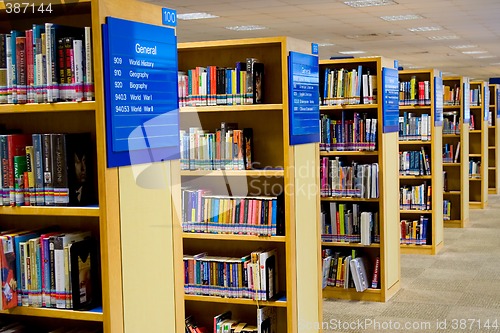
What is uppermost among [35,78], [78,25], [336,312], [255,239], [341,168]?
[78,25]

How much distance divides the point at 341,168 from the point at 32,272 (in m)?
4.41

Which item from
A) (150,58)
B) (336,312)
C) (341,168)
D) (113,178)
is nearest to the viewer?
(113,178)

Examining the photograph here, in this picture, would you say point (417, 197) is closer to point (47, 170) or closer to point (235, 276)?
point (235, 276)

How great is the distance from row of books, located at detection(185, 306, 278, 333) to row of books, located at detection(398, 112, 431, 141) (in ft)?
15.2

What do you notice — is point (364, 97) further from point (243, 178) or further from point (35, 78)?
point (35, 78)

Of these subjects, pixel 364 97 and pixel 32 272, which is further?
pixel 364 97

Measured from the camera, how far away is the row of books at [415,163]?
9086mm

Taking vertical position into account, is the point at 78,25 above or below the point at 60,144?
above

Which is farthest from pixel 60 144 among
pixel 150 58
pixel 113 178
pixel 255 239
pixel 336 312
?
pixel 336 312

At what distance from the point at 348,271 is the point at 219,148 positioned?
8.38 feet

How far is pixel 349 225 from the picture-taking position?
7094mm

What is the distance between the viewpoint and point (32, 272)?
3197 millimetres

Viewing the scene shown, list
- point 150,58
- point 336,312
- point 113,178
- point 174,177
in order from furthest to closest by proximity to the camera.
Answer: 1. point 336,312
2. point 174,177
3. point 150,58
4. point 113,178

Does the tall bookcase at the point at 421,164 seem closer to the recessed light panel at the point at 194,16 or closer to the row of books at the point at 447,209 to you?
the row of books at the point at 447,209
